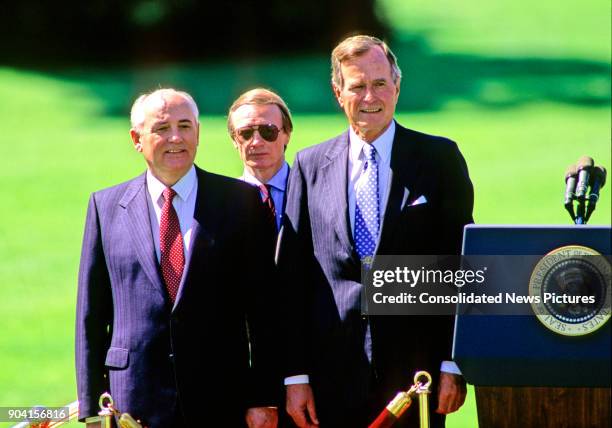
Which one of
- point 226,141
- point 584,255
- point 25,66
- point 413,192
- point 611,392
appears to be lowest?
point 611,392

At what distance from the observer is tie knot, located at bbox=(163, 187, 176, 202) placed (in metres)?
4.19

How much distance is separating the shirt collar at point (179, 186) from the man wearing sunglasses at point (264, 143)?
70 centimetres

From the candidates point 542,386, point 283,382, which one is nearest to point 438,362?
point 283,382

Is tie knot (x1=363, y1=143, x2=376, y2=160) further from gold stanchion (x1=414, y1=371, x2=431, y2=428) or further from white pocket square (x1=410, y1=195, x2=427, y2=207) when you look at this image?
gold stanchion (x1=414, y1=371, x2=431, y2=428)

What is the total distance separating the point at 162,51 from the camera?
25484mm

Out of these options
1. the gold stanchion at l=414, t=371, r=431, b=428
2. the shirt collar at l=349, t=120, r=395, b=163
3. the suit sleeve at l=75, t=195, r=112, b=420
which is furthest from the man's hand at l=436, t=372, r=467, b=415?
the suit sleeve at l=75, t=195, r=112, b=420

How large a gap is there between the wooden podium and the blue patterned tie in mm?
833

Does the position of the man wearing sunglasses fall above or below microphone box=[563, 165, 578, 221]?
above

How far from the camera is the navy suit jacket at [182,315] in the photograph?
408 cm

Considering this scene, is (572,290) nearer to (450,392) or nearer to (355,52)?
(450,392)

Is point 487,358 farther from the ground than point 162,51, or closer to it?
closer to it

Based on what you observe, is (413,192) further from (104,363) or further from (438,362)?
(104,363)

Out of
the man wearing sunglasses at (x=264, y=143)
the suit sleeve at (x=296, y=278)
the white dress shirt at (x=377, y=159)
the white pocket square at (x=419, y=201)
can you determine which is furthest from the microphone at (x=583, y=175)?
the man wearing sunglasses at (x=264, y=143)

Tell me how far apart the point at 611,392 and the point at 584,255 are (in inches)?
15.5
